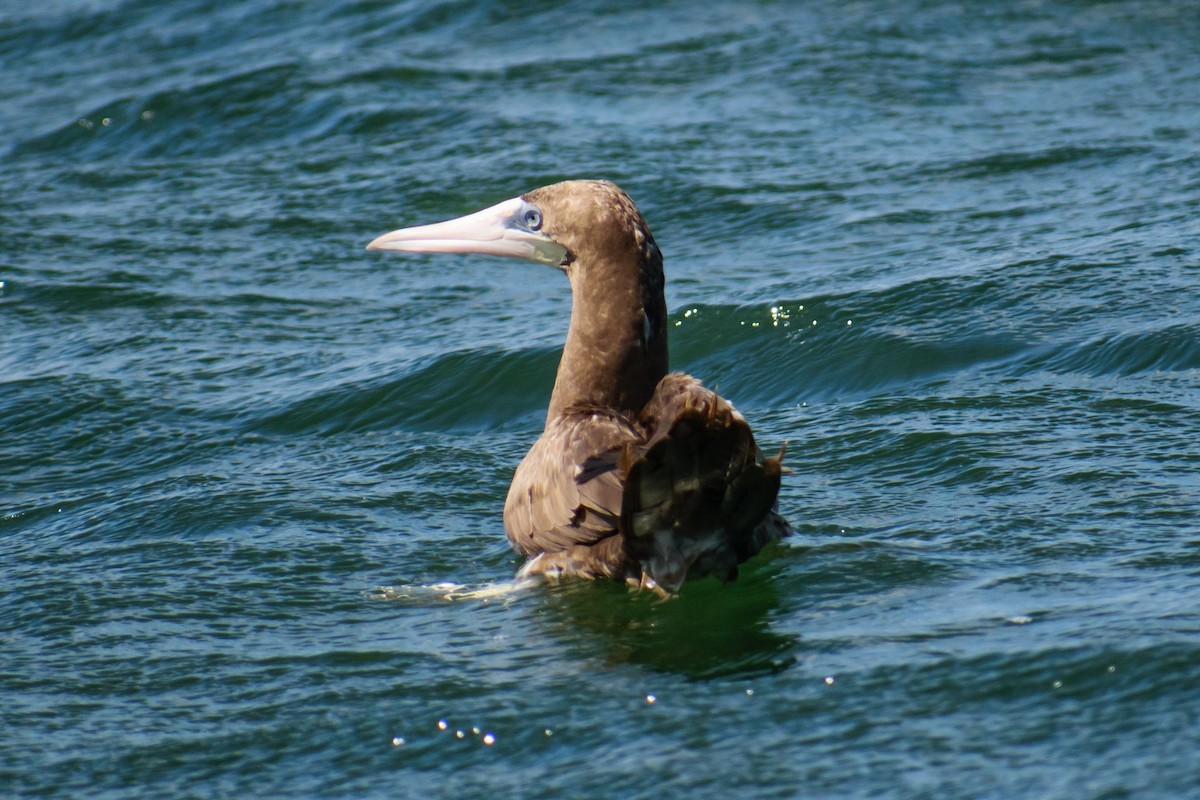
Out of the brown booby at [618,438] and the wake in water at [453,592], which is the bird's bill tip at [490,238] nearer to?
the brown booby at [618,438]

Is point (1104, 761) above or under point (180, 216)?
under

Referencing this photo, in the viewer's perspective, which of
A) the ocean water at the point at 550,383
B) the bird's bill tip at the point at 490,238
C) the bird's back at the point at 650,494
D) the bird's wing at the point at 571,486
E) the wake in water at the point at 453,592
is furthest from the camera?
the bird's bill tip at the point at 490,238

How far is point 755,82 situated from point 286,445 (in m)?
5.67

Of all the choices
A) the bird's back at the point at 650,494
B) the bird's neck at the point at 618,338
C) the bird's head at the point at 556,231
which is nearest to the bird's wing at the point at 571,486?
the bird's back at the point at 650,494

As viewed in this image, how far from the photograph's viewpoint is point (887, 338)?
22.9 ft

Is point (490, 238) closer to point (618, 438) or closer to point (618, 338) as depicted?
point (618, 338)

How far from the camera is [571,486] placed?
4.81 meters

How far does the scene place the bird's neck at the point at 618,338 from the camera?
5188 mm

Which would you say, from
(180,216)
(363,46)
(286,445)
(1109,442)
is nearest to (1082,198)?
(1109,442)

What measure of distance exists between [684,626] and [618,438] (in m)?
0.64

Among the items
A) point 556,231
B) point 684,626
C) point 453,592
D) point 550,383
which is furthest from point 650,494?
point 550,383

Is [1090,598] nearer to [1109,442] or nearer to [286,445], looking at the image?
[1109,442]

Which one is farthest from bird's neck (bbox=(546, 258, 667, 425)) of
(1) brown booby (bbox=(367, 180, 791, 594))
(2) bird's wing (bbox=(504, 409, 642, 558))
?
(2) bird's wing (bbox=(504, 409, 642, 558))

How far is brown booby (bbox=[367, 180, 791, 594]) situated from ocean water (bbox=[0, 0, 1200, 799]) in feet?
0.61
